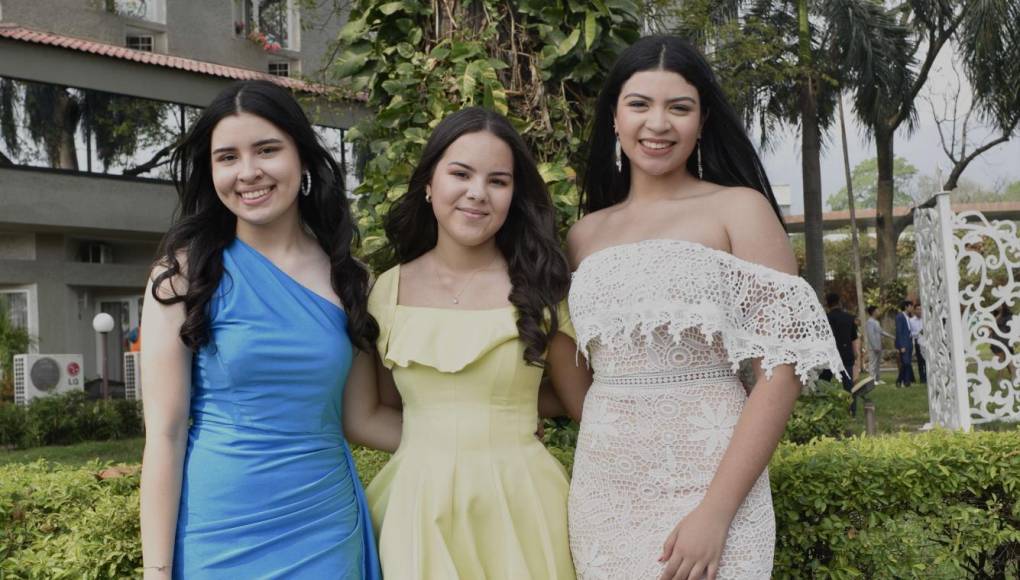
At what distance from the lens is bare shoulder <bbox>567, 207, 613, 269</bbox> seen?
2.73m

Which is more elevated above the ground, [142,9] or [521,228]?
[142,9]

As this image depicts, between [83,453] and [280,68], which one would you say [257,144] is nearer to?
[83,453]

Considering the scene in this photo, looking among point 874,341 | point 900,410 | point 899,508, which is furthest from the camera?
point 874,341

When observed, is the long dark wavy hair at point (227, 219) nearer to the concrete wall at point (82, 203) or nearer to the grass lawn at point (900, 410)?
the grass lawn at point (900, 410)

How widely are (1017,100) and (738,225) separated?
2216 centimetres

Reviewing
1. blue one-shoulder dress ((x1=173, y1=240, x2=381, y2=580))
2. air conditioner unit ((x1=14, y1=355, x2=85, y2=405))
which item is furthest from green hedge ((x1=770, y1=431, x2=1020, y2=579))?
air conditioner unit ((x1=14, y1=355, x2=85, y2=405))

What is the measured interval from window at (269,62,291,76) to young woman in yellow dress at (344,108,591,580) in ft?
73.6

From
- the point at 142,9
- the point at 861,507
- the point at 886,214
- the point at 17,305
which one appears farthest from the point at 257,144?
the point at 886,214

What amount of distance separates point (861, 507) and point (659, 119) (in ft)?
5.69

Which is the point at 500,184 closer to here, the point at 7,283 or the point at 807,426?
the point at 807,426

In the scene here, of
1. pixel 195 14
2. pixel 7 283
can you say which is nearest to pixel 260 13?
pixel 195 14

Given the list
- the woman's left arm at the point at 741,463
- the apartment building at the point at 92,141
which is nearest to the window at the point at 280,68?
the apartment building at the point at 92,141

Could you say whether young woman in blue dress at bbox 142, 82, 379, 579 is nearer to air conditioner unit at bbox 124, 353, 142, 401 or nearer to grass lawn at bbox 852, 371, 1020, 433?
grass lawn at bbox 852, 371, 1020, 433

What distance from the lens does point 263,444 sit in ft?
7.56
